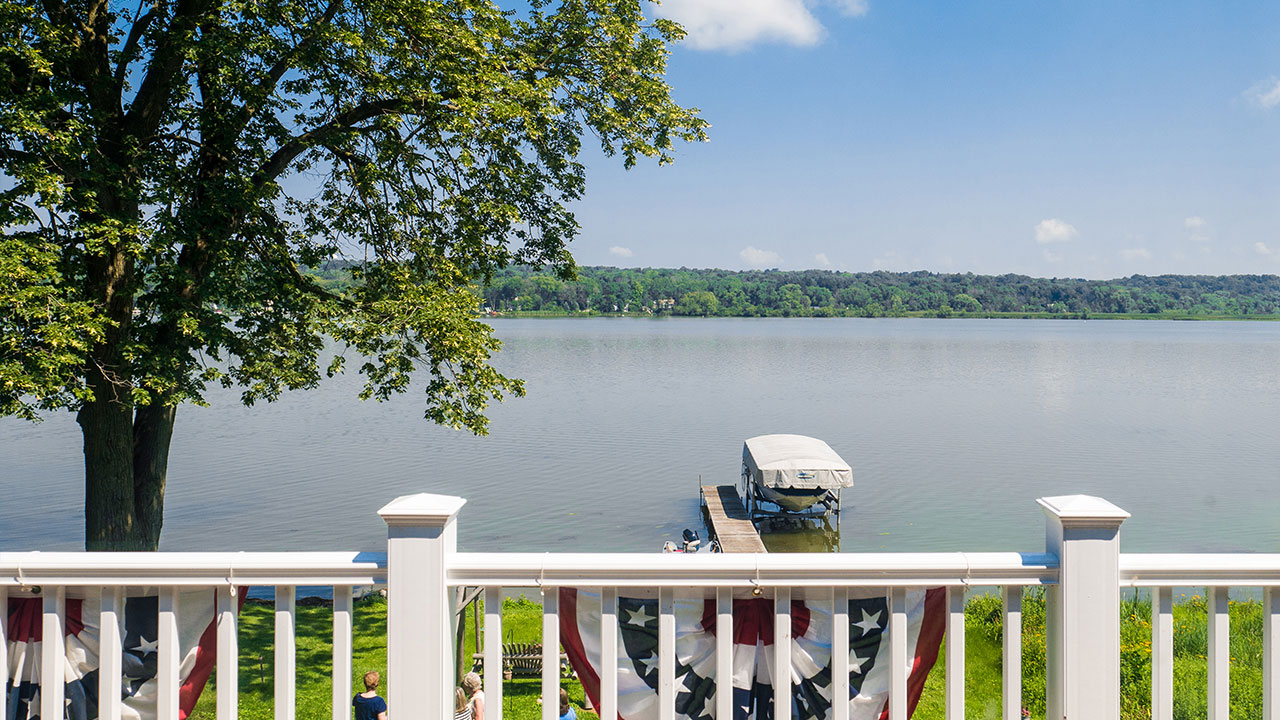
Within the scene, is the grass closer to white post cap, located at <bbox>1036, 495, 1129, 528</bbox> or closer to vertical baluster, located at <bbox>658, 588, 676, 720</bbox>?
vertical baluster, located at <bbox>658, 588, 676, 720</bbox>

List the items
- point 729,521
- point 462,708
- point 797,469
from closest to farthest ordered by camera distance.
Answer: point 462,708 → point 729,521 → point 797,469

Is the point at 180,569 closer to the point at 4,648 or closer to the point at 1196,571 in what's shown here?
the point at 4,648

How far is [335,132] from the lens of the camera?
1107 centimetres

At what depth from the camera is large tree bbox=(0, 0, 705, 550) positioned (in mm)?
8953

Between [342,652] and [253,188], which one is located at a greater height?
[253,188]

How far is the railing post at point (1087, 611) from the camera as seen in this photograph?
2998 mm

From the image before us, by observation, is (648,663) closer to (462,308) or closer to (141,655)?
(141,655)

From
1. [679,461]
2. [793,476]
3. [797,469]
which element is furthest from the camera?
[679,461]

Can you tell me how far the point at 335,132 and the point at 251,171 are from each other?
1.19m

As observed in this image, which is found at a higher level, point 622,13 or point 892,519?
point 622,13

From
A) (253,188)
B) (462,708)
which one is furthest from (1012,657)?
(253,188)

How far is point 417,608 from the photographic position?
9.86 ft

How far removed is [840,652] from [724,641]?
41 centimetres

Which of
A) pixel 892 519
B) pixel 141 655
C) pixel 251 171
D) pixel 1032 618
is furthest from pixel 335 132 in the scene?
pixel 892 519
